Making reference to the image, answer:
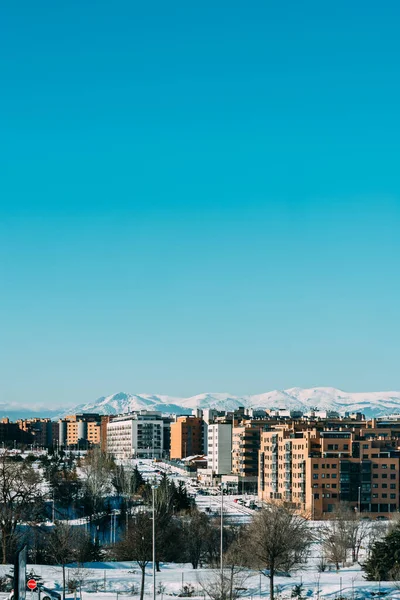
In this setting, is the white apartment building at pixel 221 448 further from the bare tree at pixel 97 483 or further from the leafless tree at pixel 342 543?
the leafless tree at pixel 342 543

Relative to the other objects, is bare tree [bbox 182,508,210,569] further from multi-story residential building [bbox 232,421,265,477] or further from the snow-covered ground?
multi-story residential building [bbox 232,421,265,477]

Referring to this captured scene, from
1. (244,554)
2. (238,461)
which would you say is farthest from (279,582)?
(238,461)

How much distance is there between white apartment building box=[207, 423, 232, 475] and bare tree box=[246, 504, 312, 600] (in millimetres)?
85772

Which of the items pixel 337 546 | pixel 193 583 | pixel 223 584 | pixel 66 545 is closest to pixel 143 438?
pixel 337 546

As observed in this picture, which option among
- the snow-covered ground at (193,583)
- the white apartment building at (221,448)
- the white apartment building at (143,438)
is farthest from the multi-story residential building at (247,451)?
the snow-covered ground at (193,583)

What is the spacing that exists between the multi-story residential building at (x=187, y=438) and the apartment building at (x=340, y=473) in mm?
75178

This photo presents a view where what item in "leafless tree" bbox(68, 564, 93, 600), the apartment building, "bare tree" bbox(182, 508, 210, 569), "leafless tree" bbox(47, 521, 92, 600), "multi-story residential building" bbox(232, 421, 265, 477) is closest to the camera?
"leafless tree" bbox(68, 564, 93, 600)

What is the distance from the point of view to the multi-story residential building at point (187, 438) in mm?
178750

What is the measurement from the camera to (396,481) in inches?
3863

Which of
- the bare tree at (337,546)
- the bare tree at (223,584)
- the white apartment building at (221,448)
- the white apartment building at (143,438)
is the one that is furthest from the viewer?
the white apartment building at (143,438)

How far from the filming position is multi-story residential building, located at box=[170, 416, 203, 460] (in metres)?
179

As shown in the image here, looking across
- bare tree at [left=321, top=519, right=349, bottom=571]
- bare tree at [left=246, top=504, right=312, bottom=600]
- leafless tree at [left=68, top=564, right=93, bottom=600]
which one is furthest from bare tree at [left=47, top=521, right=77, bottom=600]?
bare tree at [left=321, top=519, right=349, bottom=571]

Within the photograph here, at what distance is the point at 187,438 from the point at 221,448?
36.8 meters

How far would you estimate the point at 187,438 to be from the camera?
179m
